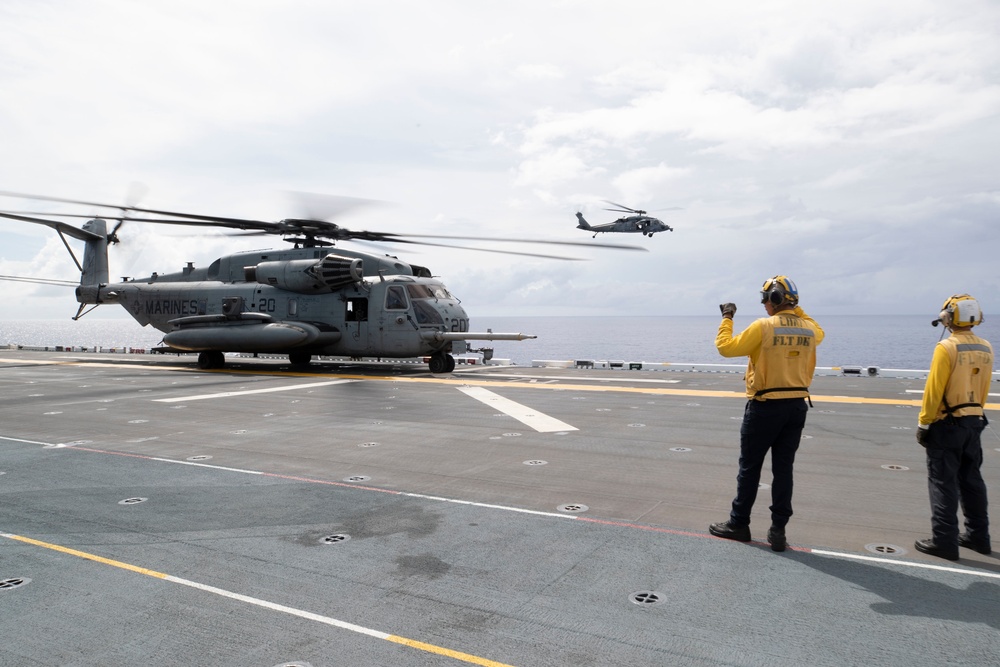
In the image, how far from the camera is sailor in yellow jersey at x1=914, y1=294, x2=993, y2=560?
4.75 metres

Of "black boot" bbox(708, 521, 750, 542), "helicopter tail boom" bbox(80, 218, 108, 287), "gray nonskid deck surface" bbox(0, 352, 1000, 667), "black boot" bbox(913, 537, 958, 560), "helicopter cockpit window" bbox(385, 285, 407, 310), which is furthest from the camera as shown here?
"helicopter tail boom" bbox(80, 218, 108, 287)

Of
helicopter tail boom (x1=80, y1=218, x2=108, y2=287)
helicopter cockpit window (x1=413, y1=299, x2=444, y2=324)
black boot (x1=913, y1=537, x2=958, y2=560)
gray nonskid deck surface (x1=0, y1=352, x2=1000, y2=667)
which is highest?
helicopter tail boom (x1=80, y1=218, x2=108, y2=287)

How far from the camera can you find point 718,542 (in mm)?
4945

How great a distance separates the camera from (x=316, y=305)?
21188 mm

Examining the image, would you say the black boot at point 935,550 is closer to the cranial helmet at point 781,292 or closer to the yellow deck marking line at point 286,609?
the cranial helmet at point 781,292

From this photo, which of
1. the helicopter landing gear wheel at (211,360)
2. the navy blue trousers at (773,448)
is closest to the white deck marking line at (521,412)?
the navy blue trousers at (773,448)

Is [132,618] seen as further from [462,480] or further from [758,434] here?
[758,434]

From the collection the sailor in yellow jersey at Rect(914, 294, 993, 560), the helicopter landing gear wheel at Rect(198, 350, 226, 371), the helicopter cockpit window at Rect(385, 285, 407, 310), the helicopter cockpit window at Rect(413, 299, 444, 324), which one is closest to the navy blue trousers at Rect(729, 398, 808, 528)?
the sailor in yellow jersey at Rect(914, 294, 993, 560)

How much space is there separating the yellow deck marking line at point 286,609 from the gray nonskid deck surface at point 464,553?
18 millimetres

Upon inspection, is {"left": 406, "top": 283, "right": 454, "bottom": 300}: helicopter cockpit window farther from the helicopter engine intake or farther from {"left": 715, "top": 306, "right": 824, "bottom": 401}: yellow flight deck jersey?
{"left": 715, "top": 306, "right": 824, "bottom": 401}: yellow flight deck jersey

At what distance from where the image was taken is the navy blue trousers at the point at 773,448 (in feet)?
15.8

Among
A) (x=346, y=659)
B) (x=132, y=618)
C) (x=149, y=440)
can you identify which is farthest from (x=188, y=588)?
(x=149, y=440)

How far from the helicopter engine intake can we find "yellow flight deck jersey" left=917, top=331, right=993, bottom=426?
17.2 metres

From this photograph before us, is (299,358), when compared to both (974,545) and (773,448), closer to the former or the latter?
(773,448)
